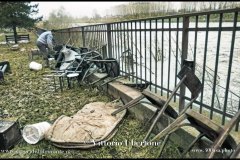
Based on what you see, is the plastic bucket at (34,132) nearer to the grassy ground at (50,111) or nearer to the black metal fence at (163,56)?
the grassy ground at (50,111)

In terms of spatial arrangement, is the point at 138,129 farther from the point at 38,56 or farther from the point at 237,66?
the point at 38,56

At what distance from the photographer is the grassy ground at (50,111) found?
3277 millimetres

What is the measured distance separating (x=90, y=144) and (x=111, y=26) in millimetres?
3553

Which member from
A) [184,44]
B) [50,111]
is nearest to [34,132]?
[50,111]

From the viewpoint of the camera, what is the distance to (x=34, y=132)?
3707 millimetres

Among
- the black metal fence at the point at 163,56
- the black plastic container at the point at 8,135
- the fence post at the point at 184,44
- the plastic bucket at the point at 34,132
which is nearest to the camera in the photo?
the fence post at the point at 184,44

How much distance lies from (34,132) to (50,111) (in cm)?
119

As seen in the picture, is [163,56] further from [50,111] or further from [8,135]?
[8,135]

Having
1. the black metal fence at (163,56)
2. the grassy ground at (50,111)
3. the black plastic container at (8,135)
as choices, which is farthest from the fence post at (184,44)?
the black plastic container at (8,135)

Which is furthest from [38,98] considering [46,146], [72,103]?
[46,146]

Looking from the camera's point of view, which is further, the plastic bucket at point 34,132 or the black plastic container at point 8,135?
the plastic bucket at point 34,132

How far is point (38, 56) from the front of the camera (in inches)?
533

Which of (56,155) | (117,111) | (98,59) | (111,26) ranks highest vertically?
(111,26)

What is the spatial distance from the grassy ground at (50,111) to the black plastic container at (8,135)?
79mm
